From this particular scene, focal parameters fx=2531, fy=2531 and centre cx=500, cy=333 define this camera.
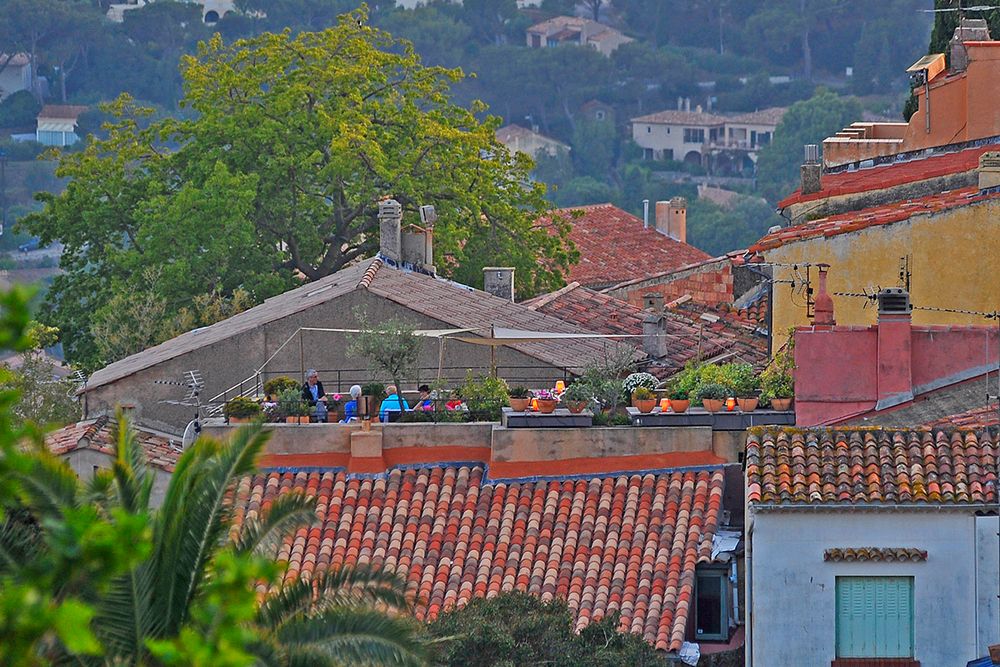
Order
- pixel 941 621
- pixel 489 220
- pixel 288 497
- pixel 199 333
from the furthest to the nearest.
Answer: pixel 489 220 → pixel 199 333 → pixel 941 621 → pixel 288 497

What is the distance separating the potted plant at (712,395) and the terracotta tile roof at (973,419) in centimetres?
273

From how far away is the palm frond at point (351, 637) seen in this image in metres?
14.2

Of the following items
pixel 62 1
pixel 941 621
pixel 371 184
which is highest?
pixel 62 1

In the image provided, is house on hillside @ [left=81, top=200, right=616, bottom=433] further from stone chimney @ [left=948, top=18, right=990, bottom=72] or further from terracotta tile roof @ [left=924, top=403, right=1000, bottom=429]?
terracotta tile roof @ [left=924, top=403, right=1000, bottom=429]

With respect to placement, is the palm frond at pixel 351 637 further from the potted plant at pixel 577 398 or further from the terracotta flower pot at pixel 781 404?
the terracotta flower pot at pixel 781 404

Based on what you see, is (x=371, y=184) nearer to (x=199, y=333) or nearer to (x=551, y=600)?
(x=199, y=333)

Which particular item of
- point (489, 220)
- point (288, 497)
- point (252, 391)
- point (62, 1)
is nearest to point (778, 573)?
point (288, 497)

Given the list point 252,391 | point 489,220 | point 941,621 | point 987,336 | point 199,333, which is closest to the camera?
point 941,621

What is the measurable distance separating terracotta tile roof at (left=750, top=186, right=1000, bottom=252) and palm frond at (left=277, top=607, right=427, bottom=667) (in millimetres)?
13776

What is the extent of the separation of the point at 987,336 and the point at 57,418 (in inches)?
688

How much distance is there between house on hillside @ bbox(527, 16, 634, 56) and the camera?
19312 cm

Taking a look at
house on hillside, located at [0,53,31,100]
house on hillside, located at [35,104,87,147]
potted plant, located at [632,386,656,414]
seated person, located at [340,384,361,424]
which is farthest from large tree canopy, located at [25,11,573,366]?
house on hillside, located at [0,53,31,100]

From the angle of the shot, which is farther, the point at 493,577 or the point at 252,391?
the point at 252,391

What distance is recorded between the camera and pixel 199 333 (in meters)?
36.3
